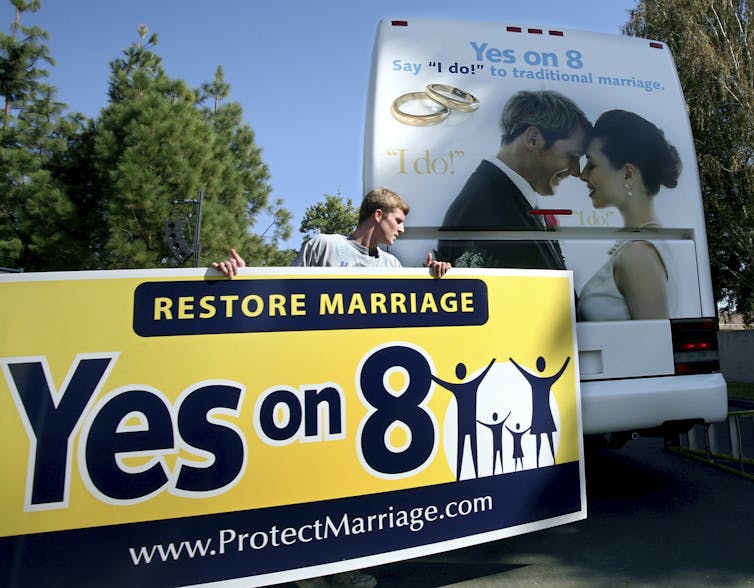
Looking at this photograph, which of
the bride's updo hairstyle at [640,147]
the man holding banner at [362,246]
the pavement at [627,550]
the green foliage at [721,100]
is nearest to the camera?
the man holding banner at [362,246]

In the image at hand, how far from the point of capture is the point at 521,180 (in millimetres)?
3512

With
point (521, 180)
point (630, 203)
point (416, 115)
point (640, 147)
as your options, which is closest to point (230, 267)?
point (416, 115)

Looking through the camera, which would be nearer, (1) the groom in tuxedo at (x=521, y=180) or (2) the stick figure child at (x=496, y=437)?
(2) the stick figure child at (x=496, y=437)

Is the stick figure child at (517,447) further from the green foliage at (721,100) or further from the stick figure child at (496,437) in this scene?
the green foliage at (721,100)

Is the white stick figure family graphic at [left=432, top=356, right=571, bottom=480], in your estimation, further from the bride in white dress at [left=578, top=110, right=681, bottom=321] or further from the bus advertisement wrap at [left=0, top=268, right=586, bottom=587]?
the bride in white dress at [left=578, top=110, right=681, bottom=321]

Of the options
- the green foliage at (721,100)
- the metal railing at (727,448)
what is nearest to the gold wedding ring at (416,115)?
the metal railing at (727,448)

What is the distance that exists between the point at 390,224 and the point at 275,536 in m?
1.53

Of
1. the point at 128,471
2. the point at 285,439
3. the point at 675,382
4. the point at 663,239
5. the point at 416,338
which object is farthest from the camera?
the point at 663,239

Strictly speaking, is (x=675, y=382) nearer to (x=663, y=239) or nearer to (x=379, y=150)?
(x=663, y=239)

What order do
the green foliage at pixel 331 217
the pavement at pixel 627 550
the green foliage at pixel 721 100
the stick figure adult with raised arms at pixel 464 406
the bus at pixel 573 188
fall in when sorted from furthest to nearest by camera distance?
1. the green foliage at pixel 331 217
2. the green foliage at pixel 721 100
3. the bus at pixel 573 188
4. the pavement at pixel 627 550
5. the stick figure adult with raised arms at pixel 464 406

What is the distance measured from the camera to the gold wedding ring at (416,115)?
3.50 m

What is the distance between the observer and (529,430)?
2535mm

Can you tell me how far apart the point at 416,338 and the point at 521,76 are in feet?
7.35

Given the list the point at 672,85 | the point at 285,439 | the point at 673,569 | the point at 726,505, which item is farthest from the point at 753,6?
the point at 285,439
